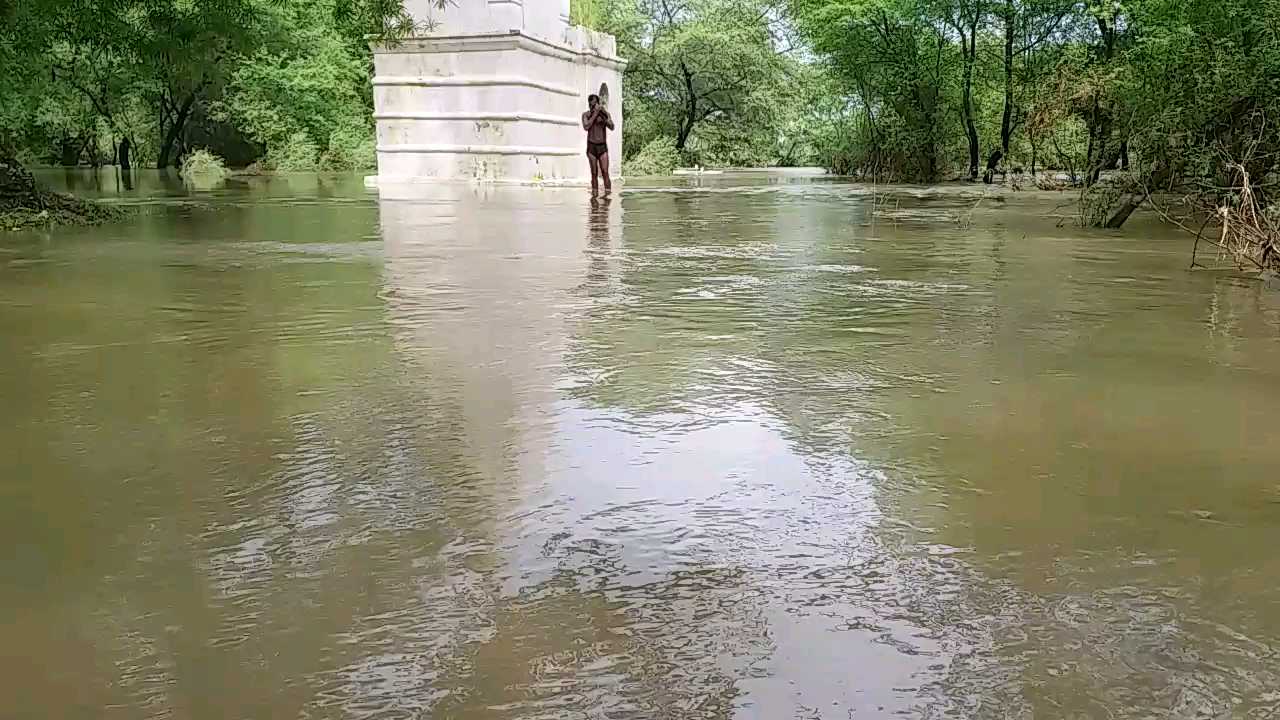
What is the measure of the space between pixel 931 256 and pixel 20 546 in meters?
6.84

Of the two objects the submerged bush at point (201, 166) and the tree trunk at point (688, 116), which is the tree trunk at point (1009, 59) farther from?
the submerged bush at point (201, 166)

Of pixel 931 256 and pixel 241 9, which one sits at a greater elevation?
pixel 241 9

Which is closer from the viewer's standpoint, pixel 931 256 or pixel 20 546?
pixel 20 546

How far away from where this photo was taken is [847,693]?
1786 millimetres

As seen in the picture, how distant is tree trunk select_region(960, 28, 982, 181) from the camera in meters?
23.8

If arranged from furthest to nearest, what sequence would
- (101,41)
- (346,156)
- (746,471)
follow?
(346,156) → (101,41) → (746,471)

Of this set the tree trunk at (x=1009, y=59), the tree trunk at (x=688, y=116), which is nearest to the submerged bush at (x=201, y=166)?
the tree trunk at (x=688, y=116)

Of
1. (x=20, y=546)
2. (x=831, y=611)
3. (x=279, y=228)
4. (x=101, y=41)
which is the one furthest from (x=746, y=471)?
(x=101, y=41)

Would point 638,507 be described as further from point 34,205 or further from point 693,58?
point 693,58

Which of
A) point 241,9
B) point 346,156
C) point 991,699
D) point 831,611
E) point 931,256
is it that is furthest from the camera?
point 346,156

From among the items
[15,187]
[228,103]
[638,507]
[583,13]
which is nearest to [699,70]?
[583,13]

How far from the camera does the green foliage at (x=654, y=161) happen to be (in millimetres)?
33281

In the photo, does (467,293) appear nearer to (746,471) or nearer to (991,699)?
(746,471)

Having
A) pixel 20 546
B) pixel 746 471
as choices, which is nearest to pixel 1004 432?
pixel 746 471
